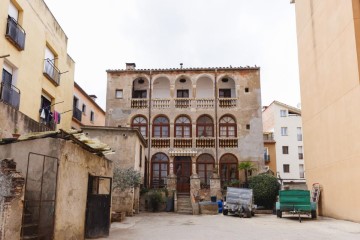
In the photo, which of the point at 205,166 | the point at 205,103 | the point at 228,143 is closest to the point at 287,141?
the point at 228,143

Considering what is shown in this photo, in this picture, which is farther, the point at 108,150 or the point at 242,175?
the point at 242,175

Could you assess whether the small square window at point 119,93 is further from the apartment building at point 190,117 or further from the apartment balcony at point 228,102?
the apartment balcony at point 228,102

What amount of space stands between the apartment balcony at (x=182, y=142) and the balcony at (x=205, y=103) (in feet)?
10.3

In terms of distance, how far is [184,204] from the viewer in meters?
25.7

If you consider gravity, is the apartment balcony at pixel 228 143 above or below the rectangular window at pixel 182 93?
below

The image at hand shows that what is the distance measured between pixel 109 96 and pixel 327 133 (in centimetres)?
1905

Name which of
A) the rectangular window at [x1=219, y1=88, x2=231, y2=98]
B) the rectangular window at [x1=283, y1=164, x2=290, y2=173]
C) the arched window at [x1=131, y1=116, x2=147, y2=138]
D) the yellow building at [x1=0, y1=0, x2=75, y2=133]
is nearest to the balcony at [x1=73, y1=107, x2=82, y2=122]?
the yellow building at [x1=0, y1=0, x2=75, y2=133]

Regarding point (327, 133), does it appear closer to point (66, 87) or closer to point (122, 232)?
point (122, 232)

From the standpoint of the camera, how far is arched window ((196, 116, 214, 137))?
3122cm

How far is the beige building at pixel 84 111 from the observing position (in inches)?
1019

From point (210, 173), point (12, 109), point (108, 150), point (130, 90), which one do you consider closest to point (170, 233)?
point (108, 150)

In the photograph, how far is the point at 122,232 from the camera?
42.9 ft

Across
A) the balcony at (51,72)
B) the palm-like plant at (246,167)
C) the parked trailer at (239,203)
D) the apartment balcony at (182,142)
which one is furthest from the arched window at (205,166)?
the balcony at (51,72)

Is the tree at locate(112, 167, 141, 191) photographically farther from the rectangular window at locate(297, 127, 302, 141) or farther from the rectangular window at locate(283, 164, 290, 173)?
the rectangular window at locate(297, 127, 302, 141)
